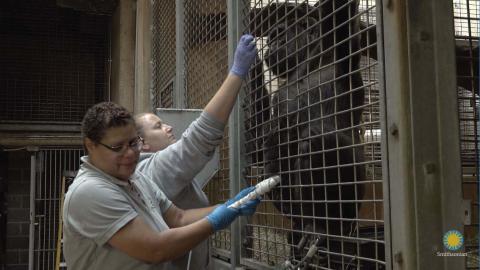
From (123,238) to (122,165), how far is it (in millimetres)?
263

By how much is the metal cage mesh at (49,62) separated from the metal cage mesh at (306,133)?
731 centimetres

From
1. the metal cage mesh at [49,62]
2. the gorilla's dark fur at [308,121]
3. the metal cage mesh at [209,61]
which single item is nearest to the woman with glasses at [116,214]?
the gorilla's dark fur at [308,121]

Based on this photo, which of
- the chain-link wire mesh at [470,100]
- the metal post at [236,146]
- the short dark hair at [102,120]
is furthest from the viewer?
the metal post at [236,146]

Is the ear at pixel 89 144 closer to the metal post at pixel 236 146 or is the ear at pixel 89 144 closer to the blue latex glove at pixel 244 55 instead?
the blue latex glove at pixel 244 55

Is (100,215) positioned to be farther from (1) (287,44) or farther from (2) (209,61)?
(2) (209,61)

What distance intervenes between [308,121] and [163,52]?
10.9ft

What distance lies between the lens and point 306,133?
2004mm

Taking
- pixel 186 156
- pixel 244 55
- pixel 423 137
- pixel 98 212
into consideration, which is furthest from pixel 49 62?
pixel 423 137

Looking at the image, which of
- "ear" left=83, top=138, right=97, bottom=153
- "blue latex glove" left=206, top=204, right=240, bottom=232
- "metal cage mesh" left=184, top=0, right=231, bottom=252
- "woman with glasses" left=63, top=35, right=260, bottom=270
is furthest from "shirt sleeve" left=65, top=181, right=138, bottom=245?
"metal cage mesh" left=184, top=0, right=231, bottom=252

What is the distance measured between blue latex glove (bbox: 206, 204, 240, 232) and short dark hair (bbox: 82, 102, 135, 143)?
1.46 feet

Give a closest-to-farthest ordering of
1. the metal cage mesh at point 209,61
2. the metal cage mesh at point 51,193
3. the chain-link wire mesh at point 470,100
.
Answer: the chain-link wire mesh at point 470,100, the metal cage mesh at point 209,61, the metal cage mesh at point 51,193

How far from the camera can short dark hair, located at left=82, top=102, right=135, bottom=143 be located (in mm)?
1758

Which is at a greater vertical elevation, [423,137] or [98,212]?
[423,137]

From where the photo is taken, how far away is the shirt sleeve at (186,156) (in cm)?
220
